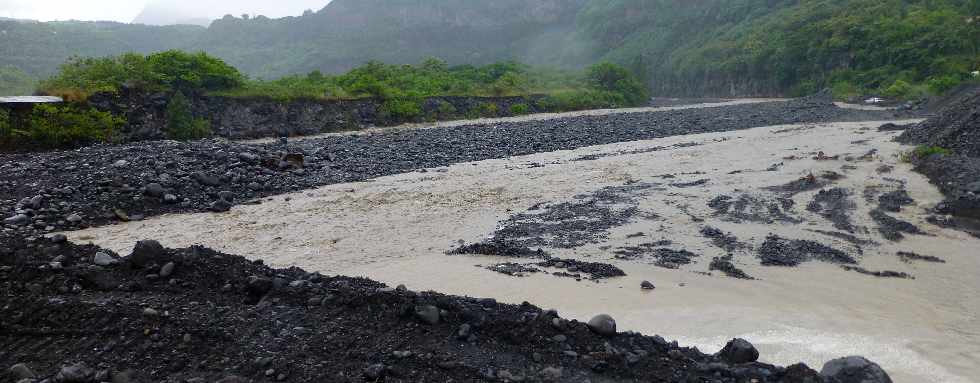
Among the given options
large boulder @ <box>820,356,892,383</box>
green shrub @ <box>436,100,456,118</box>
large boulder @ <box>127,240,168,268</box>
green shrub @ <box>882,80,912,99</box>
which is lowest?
large boulder @ <box>820,356,892,383</box>

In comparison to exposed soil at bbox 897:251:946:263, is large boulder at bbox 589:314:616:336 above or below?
above

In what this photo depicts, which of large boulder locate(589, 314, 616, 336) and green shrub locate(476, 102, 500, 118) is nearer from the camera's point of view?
large boulder locate(589, 314, 616, 336)

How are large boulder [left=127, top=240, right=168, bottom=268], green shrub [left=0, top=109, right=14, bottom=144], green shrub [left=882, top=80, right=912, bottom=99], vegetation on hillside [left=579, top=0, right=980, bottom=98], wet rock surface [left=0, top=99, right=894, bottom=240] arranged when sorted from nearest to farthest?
large boulder [left=127, top=240, right=168, bottom=268]
wet rock surface [left=0, top=99, right=894, bottom=240]
green shrub [left=0, top=109, right=14, bottom=144]
green shrub [left=882, top=80, right=912, bottom=99]
vegetation on hillside [left=579, top=0, right=980, bottom=98]

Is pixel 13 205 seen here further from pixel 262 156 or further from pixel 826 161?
pixel 826 161

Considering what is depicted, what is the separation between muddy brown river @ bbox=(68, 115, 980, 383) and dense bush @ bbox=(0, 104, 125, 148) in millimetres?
9249

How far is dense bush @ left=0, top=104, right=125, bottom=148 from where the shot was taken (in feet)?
57.8

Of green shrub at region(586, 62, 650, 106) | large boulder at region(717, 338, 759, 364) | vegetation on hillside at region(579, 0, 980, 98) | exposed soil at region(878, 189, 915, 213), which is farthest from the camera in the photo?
green shrub at region(586, 62, 650, 106)

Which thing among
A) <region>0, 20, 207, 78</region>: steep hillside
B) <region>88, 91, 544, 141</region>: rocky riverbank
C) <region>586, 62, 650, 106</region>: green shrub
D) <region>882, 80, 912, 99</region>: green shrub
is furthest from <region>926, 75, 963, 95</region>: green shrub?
<region>0, 20, 207, 78</region>: steep hillside

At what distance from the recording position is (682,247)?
9.95 meters

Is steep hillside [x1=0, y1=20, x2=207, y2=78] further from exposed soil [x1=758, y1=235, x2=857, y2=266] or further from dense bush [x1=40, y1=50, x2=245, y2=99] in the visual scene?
exposed soil [x1=758, y1=235, x2=857, y2=266]

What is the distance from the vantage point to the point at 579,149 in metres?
22.4

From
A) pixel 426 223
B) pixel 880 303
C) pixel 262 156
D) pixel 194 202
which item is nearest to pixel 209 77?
pixel 262 156

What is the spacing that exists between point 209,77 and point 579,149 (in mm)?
17158

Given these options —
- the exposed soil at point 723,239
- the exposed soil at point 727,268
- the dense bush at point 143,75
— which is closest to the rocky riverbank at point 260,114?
the dense bush at point 143,75
